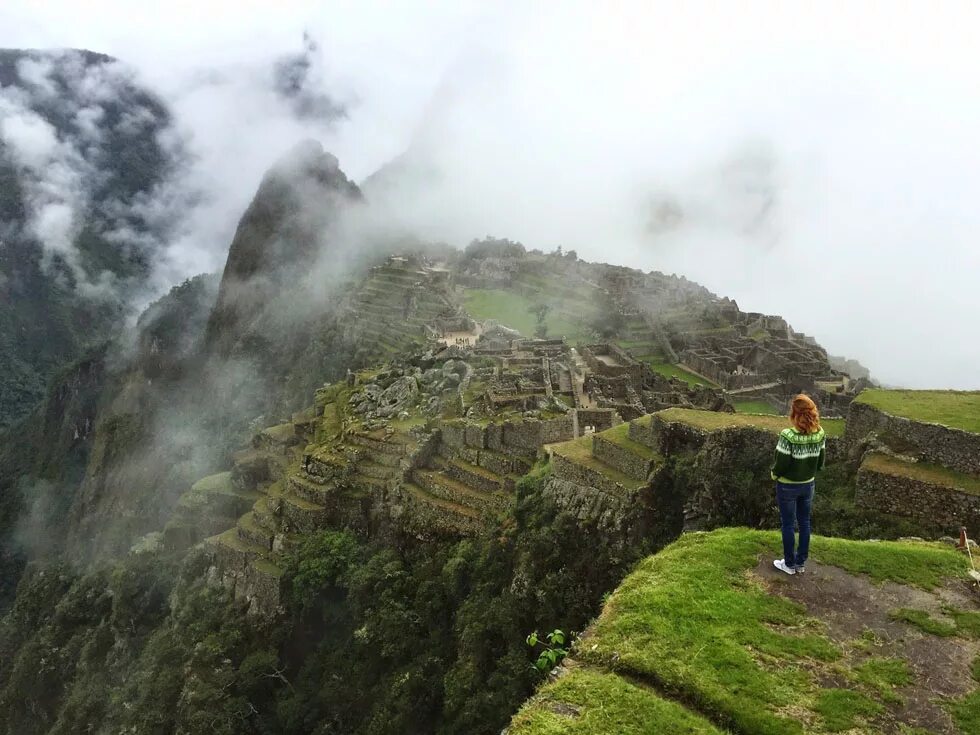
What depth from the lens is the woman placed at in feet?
24.5

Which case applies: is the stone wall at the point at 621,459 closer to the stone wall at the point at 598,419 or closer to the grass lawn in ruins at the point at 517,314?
the stone wall at the point at 598,419

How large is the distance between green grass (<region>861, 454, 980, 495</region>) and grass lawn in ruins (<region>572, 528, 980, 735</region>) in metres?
3.55

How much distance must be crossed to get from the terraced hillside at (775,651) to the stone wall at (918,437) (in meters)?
4.03

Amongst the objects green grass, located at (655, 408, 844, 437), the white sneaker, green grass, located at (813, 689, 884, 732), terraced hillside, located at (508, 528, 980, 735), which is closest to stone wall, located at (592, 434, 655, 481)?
green grass, located at (655, 408, 844, 437)

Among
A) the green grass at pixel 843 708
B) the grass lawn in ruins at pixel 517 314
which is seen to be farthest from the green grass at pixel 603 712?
the grass lawn in ruins at pixel 517 314

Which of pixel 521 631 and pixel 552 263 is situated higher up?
pixel 552 263

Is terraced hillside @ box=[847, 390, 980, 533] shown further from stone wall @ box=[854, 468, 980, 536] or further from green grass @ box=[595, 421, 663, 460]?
green grass @ box=[595, 421, 663, 460]

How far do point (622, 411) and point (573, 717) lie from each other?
2126 centimetres

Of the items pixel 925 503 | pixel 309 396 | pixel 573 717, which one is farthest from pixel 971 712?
pixel 309 396

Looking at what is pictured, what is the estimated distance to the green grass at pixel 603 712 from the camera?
553cm

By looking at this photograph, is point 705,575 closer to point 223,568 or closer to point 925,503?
point 925,503

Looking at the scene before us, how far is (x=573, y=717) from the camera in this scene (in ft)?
18.7

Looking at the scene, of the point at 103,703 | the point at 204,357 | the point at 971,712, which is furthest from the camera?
the point at 204,357

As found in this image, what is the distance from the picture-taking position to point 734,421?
15883 mm
